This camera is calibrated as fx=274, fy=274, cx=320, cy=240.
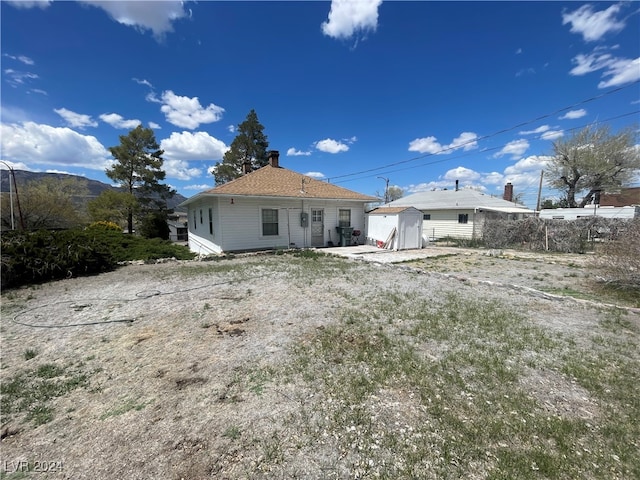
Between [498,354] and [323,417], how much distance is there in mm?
2351

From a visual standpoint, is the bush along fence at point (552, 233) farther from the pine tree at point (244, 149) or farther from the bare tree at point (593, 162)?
the pine tree at point (244, 149)

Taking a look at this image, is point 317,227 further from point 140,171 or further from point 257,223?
point 140,171

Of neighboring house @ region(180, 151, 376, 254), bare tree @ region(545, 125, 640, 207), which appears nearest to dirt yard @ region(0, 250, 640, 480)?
neighboring house @ region(180, 151, 376, 254)

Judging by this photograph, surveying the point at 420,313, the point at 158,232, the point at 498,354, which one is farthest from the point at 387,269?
the point at 158,232

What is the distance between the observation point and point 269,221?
12.4 m

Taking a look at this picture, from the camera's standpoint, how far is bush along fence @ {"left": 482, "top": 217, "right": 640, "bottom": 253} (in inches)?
463

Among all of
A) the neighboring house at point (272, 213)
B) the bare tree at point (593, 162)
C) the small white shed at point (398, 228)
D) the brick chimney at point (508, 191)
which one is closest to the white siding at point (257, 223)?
the neighboring house at point (272, 213)

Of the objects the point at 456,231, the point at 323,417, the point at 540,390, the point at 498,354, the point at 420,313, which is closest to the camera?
the point at 323,417

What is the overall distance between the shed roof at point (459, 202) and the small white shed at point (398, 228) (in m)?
6.12

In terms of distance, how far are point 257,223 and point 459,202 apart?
1401 centimetres

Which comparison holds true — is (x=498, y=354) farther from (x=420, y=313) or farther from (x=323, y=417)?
(x=323, y=417)

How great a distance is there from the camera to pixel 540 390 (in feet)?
8.65

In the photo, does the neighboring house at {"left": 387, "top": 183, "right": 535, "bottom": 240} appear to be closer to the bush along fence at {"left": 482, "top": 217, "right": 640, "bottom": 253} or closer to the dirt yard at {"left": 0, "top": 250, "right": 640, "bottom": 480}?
the bush along fence at {"left": 482, "top": 217, "right": 640, "bottom": 253}

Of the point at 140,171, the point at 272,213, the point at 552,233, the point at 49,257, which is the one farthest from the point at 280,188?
the point at 140,171
